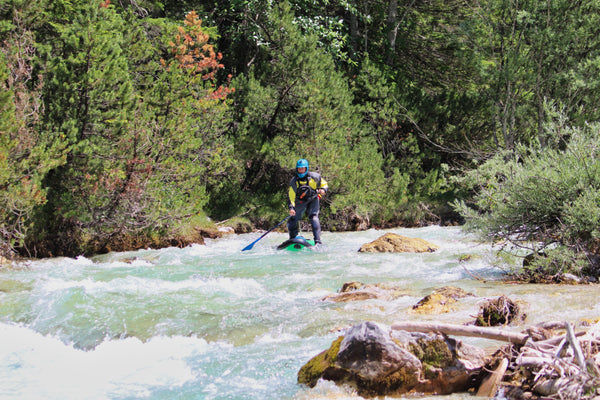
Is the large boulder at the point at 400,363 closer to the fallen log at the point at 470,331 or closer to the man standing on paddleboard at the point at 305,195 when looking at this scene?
the fallen log at the point at 470,331

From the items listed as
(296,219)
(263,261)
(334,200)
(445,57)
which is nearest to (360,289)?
(263,261)

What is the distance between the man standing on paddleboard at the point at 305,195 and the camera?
11.9 metres

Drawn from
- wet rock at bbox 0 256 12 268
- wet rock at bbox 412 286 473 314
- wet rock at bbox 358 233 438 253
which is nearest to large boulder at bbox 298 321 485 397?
wet rock at bbox 412 286 473 314

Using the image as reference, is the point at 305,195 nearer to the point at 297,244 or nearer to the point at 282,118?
the point at 297,244

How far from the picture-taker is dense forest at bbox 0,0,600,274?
8656 millimetres

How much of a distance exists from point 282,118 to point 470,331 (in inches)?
535

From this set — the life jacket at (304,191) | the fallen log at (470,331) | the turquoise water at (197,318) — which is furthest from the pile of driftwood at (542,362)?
the life jacket at (304,191)

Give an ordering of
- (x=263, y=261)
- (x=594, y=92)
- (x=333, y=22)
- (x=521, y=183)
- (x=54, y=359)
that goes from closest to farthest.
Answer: (x=54, y=359), (x=521, y=183), (x=263, y=261), (x=594, y=92), (x=333, y=22)

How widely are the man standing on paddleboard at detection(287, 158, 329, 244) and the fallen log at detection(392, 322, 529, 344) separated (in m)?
7.74

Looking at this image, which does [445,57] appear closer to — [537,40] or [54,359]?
[537,40]

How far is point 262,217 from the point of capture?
16.2m

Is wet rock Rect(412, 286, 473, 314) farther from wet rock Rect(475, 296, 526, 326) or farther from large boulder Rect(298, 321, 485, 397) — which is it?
large boulder Rect(298, 321, 485, 397)

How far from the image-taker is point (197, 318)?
19.4 ft

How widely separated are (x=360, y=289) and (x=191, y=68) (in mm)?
8010
